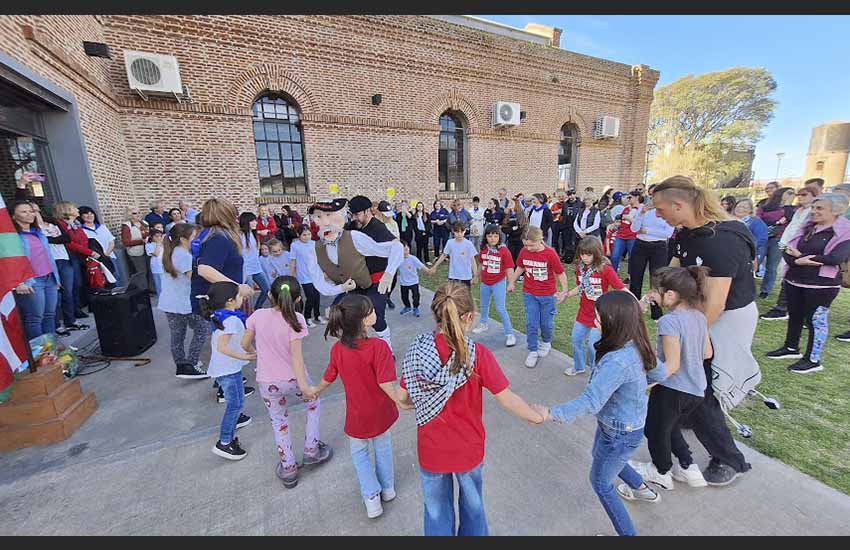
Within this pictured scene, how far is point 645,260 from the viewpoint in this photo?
17.4ft

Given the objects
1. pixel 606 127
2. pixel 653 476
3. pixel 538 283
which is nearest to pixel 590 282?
pixel 538 283

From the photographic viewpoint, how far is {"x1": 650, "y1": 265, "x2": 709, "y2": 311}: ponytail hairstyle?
210 centimetres

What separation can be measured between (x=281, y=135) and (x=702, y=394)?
37.6 feet

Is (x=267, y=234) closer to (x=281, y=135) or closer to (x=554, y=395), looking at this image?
(x=281, y=135)

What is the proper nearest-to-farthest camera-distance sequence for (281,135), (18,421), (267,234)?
(18,421) → (267,234) → (281,135)

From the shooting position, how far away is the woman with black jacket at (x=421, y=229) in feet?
34.7

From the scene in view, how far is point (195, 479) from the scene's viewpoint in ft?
8.29

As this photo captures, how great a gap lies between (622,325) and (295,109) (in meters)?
11.4

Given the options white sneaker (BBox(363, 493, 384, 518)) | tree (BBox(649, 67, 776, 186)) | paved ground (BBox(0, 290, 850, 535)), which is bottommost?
paved ground (BBox(0, 290, 850, 535))

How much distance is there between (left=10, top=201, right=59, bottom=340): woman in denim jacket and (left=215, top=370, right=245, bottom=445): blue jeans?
3.23 m

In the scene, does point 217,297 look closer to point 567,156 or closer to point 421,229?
point 421,229

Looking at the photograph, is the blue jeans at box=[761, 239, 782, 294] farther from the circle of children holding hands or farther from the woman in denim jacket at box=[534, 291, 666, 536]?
the woman in denim jacket at box=[534, 291, 666, 536]

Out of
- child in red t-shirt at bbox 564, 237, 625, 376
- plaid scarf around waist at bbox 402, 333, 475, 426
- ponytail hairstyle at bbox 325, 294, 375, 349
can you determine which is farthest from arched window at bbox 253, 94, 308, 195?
plaid scarf around waist at bbox 402, 333, 475, 426

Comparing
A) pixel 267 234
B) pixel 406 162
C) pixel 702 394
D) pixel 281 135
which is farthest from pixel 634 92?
pixel 702 394
